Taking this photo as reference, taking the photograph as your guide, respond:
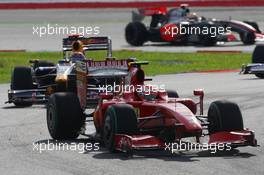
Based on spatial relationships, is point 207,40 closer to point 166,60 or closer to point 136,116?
point 166,60

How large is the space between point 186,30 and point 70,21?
1254 centimetres

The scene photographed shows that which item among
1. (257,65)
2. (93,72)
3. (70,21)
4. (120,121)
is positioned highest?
(93,72)

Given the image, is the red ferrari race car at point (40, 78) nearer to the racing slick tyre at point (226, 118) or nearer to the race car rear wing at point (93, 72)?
the race car rear wing at point (93, 72)

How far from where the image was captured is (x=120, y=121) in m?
11.2

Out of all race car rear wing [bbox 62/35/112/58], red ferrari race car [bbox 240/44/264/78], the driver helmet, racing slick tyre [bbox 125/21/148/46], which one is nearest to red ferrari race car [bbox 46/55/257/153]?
the driver helmet

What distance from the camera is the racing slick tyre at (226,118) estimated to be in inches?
453

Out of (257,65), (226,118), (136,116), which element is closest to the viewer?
(136,116)

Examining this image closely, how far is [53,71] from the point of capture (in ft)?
59.6

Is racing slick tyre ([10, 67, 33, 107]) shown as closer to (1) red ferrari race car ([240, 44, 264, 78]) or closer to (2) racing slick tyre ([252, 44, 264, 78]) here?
(1) red ferrari race car ([240, 44, 264, 78])

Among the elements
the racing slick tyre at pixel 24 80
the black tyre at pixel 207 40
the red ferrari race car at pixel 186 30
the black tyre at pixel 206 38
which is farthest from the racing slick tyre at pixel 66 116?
the black tyre at pixel 207 40

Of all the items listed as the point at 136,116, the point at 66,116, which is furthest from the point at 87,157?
the point at 66,116

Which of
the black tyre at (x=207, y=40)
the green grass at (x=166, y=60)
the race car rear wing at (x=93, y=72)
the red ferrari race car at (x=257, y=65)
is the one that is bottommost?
the green grass at (x=166, y=60)

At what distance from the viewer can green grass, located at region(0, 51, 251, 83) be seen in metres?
26.6

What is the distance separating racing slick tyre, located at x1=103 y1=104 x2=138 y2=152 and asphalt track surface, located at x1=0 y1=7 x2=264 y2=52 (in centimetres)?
2487
